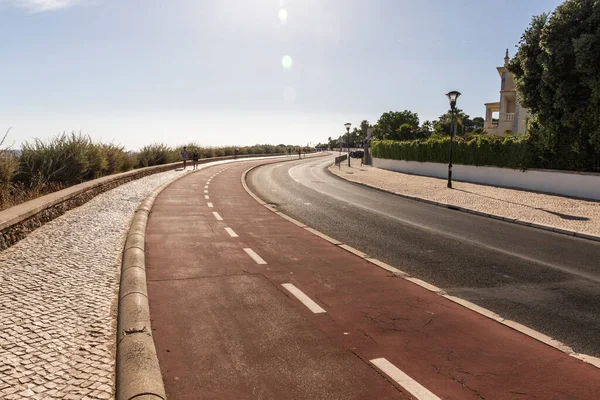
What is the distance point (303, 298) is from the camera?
6129 millimetres

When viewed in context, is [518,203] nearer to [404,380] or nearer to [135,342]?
[404,380]

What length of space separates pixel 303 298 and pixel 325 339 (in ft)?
4.43

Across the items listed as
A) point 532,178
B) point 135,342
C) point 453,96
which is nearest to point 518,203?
point 532,178

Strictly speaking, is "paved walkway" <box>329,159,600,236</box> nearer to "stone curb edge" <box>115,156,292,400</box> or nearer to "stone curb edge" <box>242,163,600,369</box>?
"stone curb edge" <box>242,163,600,369</box>

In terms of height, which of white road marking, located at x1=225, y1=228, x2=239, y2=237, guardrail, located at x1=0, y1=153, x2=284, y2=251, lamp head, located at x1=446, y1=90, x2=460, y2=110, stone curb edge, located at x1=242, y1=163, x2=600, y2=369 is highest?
lamp head, located at x1=446, y1=90, x2=460, y2=110

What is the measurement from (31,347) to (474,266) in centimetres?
722

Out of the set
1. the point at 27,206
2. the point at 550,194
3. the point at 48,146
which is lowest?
the point at 550,194

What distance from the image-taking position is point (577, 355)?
458 centimetres

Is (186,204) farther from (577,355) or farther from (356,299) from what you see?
(577,355)

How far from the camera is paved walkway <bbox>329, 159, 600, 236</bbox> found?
1334 centimetres

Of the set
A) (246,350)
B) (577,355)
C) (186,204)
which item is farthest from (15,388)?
(186,204)

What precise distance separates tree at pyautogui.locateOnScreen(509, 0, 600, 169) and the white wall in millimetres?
932

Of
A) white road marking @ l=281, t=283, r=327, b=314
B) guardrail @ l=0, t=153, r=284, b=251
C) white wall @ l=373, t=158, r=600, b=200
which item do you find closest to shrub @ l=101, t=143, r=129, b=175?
guardrail @ l=0, t=153, r=284, b=251

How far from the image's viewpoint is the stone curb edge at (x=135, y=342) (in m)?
3.56
